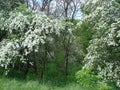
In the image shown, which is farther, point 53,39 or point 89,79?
point 53,39

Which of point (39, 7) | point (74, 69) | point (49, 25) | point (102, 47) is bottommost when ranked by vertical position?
point (74, 69)

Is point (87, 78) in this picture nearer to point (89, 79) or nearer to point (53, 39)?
point (89, 79)

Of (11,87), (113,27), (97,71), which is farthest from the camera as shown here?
(97,71)

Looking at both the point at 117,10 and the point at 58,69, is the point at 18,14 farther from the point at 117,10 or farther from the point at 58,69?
the point at 58,69

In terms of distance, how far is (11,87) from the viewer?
13508 mm

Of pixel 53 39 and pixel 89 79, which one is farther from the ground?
pixel 53 39

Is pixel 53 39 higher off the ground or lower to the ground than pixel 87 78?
higher

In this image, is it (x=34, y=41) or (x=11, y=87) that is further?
(x=34, y=41)

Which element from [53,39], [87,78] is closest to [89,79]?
[87,78]

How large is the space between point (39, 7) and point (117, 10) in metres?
15.4

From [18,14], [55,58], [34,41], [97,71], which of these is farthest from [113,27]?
[55,58]

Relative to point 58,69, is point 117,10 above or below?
above

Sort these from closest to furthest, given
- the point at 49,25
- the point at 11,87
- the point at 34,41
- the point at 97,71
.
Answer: the point at 11,87, the point at 97,71, the point at 34,41, the point at 49,25

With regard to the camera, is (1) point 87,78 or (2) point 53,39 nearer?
(1) point 87,78
